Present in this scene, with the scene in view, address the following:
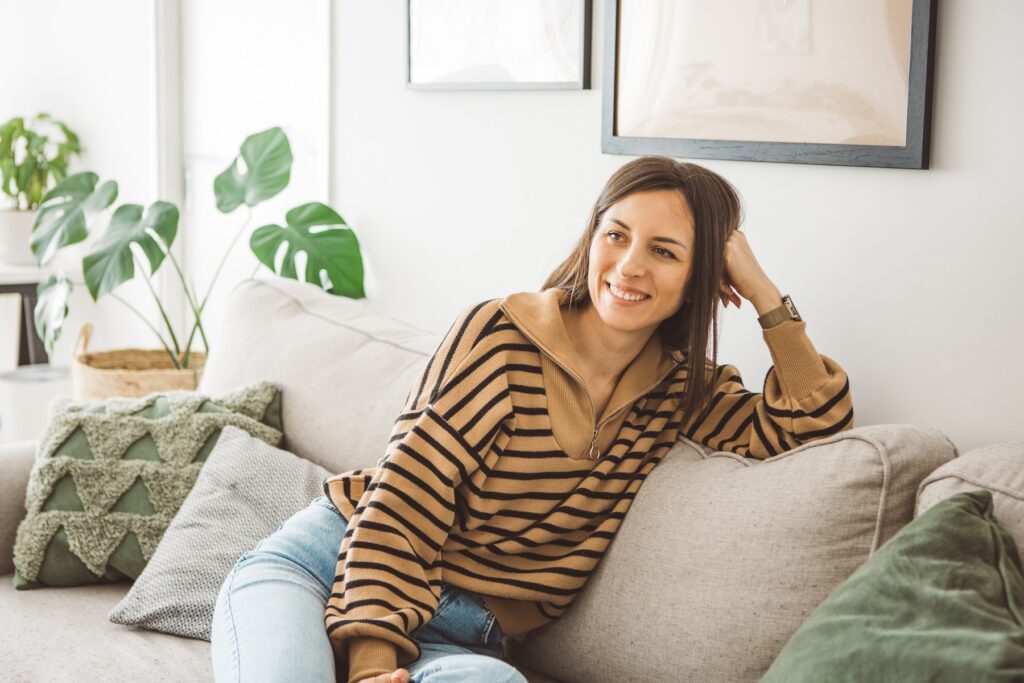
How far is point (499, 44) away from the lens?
2.47 meters

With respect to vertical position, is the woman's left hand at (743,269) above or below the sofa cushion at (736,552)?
above

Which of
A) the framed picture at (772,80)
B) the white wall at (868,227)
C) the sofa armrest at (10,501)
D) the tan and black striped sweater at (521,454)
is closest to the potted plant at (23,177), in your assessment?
the white wall at (868,227)

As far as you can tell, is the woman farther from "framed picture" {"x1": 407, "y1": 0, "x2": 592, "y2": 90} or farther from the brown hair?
"framed picture" {"x1": 407, "y1": 0, "x2": 592, "y2": 90}

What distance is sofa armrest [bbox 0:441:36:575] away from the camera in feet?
7.02

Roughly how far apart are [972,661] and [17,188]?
3553 mm

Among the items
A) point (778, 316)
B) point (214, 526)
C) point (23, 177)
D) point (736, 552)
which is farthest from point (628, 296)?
point (23, 177)

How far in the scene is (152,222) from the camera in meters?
2.89

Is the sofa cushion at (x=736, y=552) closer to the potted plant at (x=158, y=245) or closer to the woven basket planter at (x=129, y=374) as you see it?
the potted plant at (x=158, y=245)

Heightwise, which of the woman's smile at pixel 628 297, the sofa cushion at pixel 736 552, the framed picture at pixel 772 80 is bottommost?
the sofa cushion at pixel 736 552

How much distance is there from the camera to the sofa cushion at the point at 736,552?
1.45m

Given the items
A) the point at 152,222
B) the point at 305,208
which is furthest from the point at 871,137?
the point at 152,222

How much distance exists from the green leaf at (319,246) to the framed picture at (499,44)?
0.40 metres

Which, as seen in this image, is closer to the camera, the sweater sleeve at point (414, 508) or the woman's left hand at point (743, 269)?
the sweater sleeve at point (414, 508)

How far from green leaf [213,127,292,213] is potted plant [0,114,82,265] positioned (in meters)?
1.08
